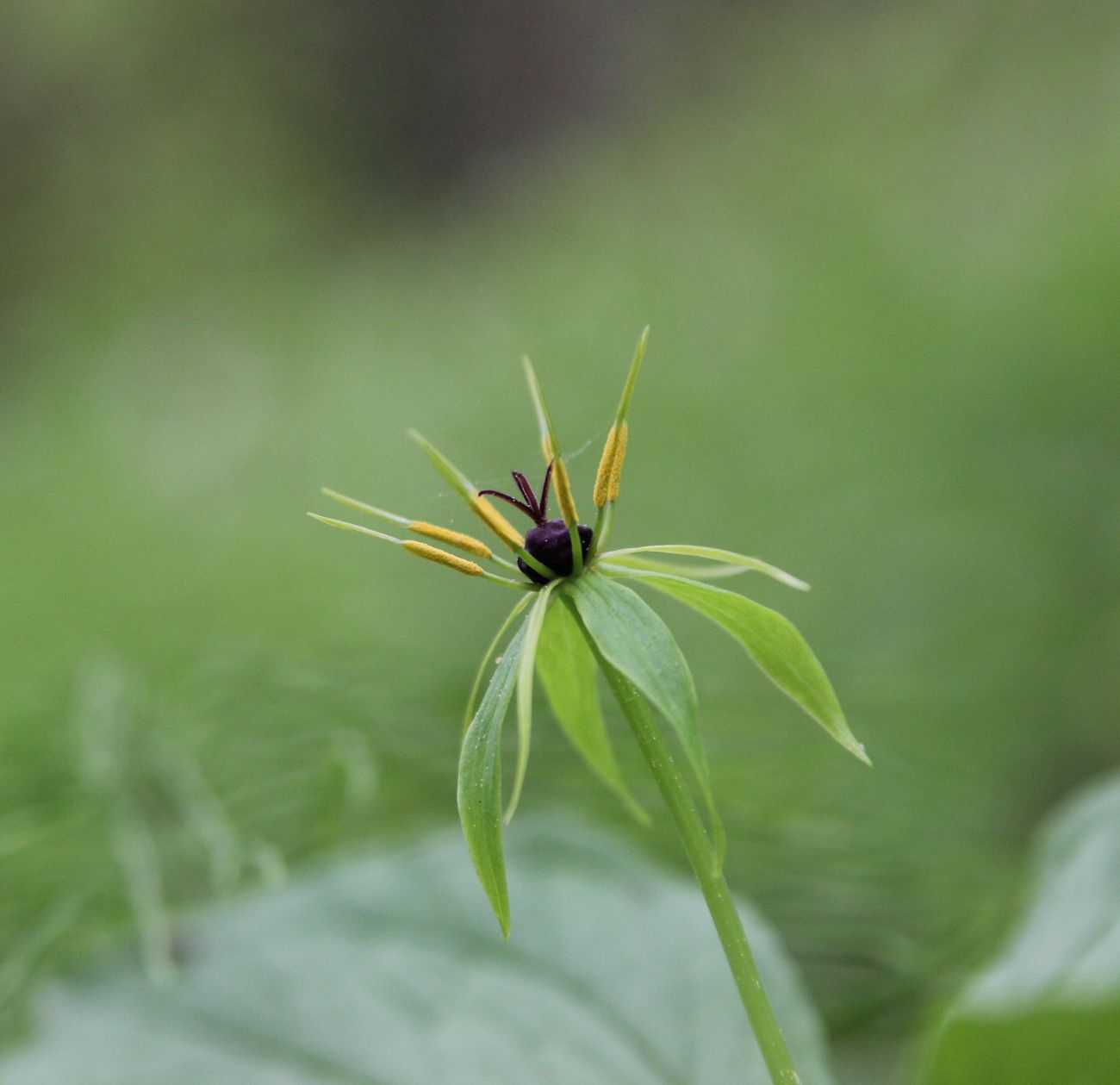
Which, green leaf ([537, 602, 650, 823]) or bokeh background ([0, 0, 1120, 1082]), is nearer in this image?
green leaf ([537, 602, 650, 823])

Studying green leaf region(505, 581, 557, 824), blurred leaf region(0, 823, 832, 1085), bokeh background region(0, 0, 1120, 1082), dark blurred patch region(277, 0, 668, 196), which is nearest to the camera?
green leaf region(505, 581, 557, 824)

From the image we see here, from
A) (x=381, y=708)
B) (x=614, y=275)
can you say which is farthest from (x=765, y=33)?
(x=381, y=708)

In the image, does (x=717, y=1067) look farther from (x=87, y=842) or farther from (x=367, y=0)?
(x=367, y=0)

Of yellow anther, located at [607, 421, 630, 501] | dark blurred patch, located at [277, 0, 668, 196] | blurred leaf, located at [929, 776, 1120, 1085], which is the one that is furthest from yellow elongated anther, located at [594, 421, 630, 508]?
dark blurred patch, located at [277, 0, 668, 196]

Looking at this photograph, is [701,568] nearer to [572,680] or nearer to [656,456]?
[572,680]

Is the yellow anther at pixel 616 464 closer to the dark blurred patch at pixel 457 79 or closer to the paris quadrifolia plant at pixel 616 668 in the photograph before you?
the paris quadrifolia plant at pixel 616 668

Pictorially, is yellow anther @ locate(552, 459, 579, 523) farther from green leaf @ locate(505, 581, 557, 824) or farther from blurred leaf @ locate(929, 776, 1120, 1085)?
blurred leaf @ locate(929, 776, 1120, 1085)
